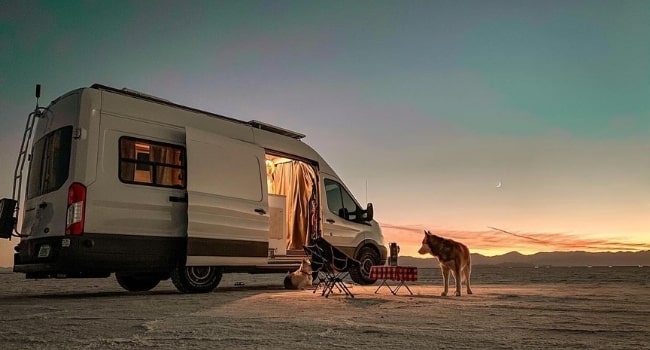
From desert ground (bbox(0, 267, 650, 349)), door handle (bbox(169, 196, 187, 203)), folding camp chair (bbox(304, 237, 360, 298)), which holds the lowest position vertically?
desert ground (bbox(0, 267, 650, 349))

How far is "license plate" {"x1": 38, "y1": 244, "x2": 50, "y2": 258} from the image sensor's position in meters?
7.71

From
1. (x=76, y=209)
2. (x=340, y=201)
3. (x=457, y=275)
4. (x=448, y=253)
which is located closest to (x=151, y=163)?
(x=76, y=209)

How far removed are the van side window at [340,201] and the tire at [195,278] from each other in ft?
10.8

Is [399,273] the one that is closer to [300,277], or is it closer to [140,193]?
[300,277]

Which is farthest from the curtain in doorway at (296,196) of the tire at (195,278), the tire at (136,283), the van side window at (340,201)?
the tire at (195,278)

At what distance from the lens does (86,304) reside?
712 centimetres

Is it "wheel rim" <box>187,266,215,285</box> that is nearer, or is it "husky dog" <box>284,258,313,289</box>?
"wheel rim" <box>187,266,215,285</box>

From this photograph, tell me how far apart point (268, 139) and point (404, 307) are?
4.88 metres

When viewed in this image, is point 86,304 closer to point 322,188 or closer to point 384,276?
point 384,276

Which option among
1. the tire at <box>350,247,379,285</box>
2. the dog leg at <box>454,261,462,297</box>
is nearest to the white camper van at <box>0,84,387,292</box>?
the tire at <box>350,247,379,285</box>

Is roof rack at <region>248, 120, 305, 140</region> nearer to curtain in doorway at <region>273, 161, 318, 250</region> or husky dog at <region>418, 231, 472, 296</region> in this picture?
curtain in doorway at <region>273, 161, 318, 250</region>

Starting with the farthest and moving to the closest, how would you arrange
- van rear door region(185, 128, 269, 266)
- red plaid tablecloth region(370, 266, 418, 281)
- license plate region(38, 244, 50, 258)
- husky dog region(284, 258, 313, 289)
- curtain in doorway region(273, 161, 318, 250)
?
curtain in doorway region(273, 161, 318, 250) → husky dog region(284, 258, 313, 289) → van rear door region(185, 128, 269, 266) → red plaid tablecloth region(370, 266, 418, 281) → license plate region(38, 244, 50, 258)

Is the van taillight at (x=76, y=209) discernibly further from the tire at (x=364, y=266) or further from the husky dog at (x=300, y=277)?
the tire at (x=364, y=266)

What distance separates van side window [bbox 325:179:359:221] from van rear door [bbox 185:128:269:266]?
2.24m
